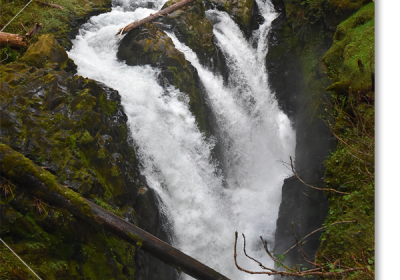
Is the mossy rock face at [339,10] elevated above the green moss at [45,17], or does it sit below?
above

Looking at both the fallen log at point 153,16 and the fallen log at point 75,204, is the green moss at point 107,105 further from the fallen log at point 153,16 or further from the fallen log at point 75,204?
the fallen log at point 153,16

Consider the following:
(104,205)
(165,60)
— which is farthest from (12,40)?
(104,205)

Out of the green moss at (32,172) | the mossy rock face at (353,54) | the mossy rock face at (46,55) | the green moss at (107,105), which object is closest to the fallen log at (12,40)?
the mossy rock face at (46,55)

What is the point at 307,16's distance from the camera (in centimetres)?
1027

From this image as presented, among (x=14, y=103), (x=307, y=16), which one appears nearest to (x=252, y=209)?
(x=14, y=103)

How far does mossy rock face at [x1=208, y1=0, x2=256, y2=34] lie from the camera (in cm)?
1214

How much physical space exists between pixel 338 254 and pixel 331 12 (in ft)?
26.9

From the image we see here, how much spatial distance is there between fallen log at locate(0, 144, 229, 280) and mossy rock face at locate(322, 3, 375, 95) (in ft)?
15.9

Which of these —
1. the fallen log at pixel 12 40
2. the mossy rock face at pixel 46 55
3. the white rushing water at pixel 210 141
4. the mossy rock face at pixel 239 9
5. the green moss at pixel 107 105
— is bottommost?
the white rushing water at pixel 210 141

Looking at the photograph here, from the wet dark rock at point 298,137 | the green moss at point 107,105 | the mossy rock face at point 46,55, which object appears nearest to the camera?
the wet dark rock at point 298,137

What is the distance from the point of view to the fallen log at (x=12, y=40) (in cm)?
665

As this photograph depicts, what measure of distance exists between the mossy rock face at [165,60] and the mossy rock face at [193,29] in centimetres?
118

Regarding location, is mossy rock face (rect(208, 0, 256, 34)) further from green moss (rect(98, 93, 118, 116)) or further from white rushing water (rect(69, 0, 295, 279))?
green moss (rect(98, 93, 118, 116))

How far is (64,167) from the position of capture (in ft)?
14.9
